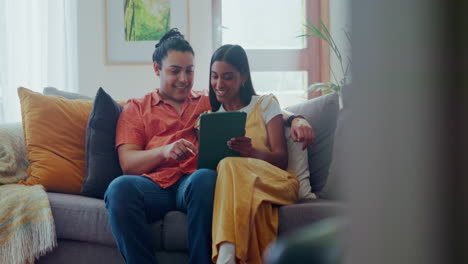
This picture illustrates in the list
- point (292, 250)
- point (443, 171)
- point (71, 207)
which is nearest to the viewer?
point (443, 171)

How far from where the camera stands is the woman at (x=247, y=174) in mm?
1472

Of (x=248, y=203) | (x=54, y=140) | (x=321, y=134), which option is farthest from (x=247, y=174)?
(x=54, y=140)

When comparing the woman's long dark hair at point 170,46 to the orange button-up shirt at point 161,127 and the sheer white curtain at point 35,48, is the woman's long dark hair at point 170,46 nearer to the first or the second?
the orange button-up shirt at point 161,127

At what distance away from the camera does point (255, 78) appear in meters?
3.92

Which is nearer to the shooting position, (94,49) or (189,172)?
(189,172)

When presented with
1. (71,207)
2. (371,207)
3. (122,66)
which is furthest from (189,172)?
(122,66)

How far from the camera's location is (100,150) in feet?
6.44

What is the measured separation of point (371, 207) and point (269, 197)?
143 cm

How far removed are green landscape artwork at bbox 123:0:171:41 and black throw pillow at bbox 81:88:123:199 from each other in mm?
1772

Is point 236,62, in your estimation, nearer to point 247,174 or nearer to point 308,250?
point 247,174

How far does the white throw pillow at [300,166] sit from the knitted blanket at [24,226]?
883 millimetres

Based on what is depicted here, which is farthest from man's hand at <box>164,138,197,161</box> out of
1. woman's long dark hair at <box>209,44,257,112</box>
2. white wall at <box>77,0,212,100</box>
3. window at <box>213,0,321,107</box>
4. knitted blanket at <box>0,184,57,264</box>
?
window at <box>213,0,321,107</box>

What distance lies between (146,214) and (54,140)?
59 cm

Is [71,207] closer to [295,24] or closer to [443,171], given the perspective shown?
[443,171]
